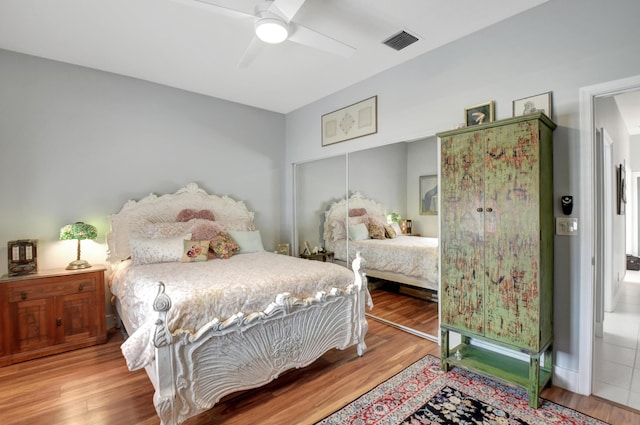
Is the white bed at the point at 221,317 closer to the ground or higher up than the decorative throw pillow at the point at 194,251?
closer to the ground

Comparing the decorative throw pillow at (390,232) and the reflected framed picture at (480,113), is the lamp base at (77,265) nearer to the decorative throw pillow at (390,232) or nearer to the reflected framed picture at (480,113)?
the decorative throw pillow at (390,232)

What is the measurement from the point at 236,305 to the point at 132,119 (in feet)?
9.00

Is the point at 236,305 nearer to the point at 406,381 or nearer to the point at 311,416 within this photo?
the point at 311,416

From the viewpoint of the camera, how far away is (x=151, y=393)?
2.16 m

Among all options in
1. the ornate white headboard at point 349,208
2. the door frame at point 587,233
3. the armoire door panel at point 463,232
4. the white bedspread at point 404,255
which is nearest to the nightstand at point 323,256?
the ornate white headboard at point 349,208

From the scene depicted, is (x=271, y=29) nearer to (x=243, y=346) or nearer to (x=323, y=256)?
(x=243, y=346)

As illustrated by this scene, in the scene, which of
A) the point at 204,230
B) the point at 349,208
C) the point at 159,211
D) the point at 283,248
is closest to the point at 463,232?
the point at 349,208

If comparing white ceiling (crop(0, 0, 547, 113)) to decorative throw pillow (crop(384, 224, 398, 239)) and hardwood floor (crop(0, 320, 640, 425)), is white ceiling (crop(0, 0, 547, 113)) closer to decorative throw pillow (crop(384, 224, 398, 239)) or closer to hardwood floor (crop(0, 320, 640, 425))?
decorative throw pillow (crop(384, 224, 398, 239))

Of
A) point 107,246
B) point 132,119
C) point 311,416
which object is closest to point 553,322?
point 311,416

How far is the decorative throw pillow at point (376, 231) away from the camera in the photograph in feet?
11.2

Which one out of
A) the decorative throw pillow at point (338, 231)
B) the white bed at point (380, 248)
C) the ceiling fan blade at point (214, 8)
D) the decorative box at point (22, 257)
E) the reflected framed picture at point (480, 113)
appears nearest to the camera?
the ceiling fan blade at point (214, 8)

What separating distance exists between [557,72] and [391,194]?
5.37 feet

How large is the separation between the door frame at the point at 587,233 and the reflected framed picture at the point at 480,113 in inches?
21.9

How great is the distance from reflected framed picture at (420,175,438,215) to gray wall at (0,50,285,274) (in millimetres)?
2493
